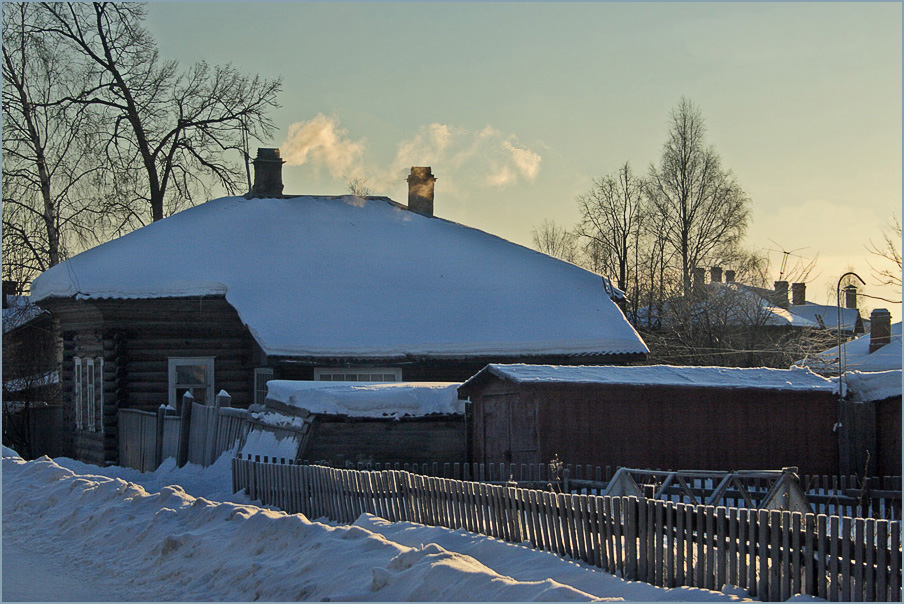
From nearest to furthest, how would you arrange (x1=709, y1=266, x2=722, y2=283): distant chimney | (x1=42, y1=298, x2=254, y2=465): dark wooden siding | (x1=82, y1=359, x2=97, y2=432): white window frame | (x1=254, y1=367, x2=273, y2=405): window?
(x1=42, y1=298, x2=254, y2=465): dark wooden siding → (x1=254, y1=367, x2=273, y2=405): window → (x1=82, y1=359, x2=97, y2=432): white window frame → (x1=709, y1=266, x2=722, y2=283): distant chimney

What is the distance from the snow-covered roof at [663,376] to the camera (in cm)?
1794

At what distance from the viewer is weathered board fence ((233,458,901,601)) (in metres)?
8.55

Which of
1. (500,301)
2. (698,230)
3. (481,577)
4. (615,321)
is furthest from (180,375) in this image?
(698,230)

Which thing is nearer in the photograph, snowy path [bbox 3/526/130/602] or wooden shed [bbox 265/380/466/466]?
snowy path [bbox 3/526/130/602]

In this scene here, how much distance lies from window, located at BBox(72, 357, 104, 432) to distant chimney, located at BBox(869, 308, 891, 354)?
1290 inches

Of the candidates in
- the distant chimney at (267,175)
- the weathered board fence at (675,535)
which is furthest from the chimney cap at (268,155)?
the weathered board fence at (675,535)

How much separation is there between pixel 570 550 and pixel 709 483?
863 cm

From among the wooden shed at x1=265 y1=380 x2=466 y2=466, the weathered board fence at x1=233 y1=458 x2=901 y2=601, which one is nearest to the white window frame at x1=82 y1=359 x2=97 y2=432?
the wooden shed at x1=265 y1=380 x2=466 y2=466

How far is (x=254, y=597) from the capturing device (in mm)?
9336

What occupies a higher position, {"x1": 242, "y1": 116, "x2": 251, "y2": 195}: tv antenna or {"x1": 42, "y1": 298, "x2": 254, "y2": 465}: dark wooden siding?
{"x1": 242, "y1": 116, "x2": 251, "y2": 195}: tv antenna

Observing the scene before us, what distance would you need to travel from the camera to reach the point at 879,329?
45875 millimetres

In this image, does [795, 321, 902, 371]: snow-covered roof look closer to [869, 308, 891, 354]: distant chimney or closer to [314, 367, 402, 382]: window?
[869, 308, 891, 354]: distant chimney

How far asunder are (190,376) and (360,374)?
415 centimetres

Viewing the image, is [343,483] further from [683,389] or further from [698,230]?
[698,230]
